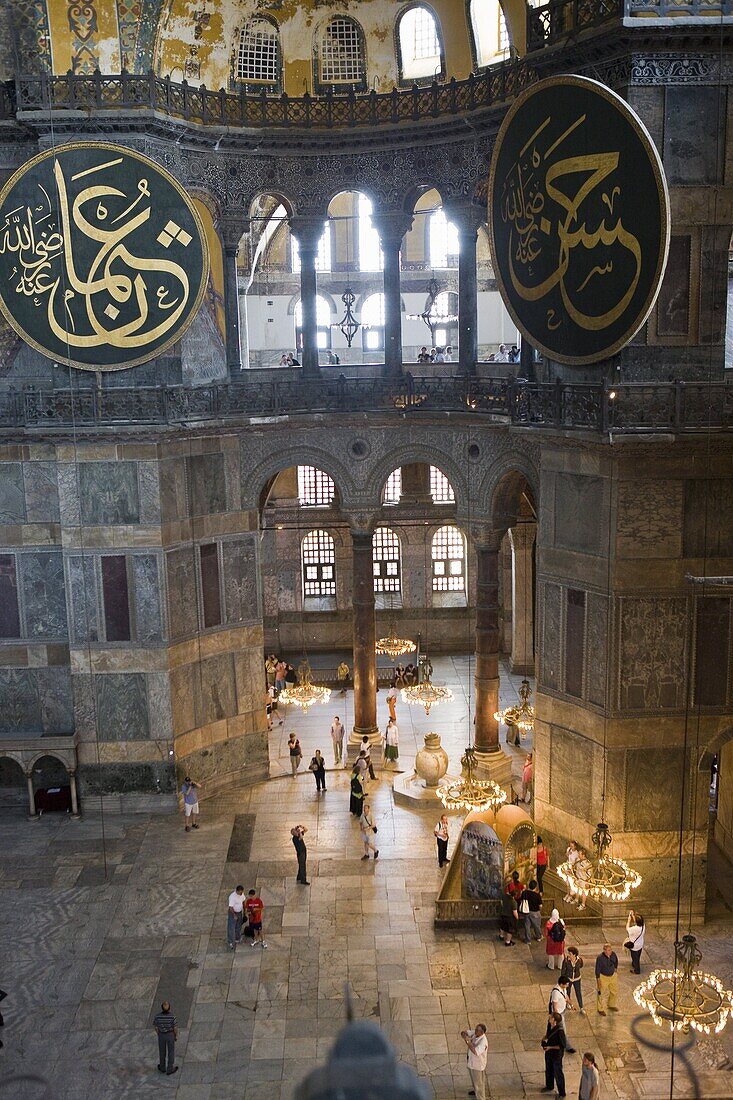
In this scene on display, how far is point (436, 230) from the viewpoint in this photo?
29.3m

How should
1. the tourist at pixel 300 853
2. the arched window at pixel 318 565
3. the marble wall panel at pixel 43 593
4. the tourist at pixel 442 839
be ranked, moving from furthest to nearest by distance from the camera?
the arched window at pixel 318 565 → the marble wall panel at pixel 43 593 → the tourist at pixel 442 839 → the tourist at pixel 300 853

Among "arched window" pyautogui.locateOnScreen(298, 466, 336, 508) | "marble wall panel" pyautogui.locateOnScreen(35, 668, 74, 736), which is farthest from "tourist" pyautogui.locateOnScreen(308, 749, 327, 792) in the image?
"arched window" pyautogui.locateOnScreen(298, 466, 336, 508)

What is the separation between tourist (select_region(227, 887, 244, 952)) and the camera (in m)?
13.4

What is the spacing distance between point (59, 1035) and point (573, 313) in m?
9.73

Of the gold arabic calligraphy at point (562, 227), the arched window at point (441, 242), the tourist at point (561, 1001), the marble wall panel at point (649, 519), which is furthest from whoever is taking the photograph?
the arched window at point (441, 242)

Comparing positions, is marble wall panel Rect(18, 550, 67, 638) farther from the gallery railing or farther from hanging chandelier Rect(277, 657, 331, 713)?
hanging chandelier Rect(277, 657, 331, 713)

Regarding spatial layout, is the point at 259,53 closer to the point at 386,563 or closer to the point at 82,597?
the point at 82,597

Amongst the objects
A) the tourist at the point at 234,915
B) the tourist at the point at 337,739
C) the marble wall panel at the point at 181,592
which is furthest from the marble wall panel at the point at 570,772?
the marble wall panel at the point at 181,592

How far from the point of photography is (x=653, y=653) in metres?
13.4

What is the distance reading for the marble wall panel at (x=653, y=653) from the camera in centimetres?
1330

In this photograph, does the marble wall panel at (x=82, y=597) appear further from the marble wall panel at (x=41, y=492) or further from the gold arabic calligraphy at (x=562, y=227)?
the gold arabic calligraphy at (x=562, y=227)

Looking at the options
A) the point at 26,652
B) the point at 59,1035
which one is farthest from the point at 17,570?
the point at 59,1035

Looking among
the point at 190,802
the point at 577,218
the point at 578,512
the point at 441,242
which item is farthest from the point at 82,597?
the point at 441,242

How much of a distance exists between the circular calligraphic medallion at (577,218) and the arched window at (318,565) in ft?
43.1
